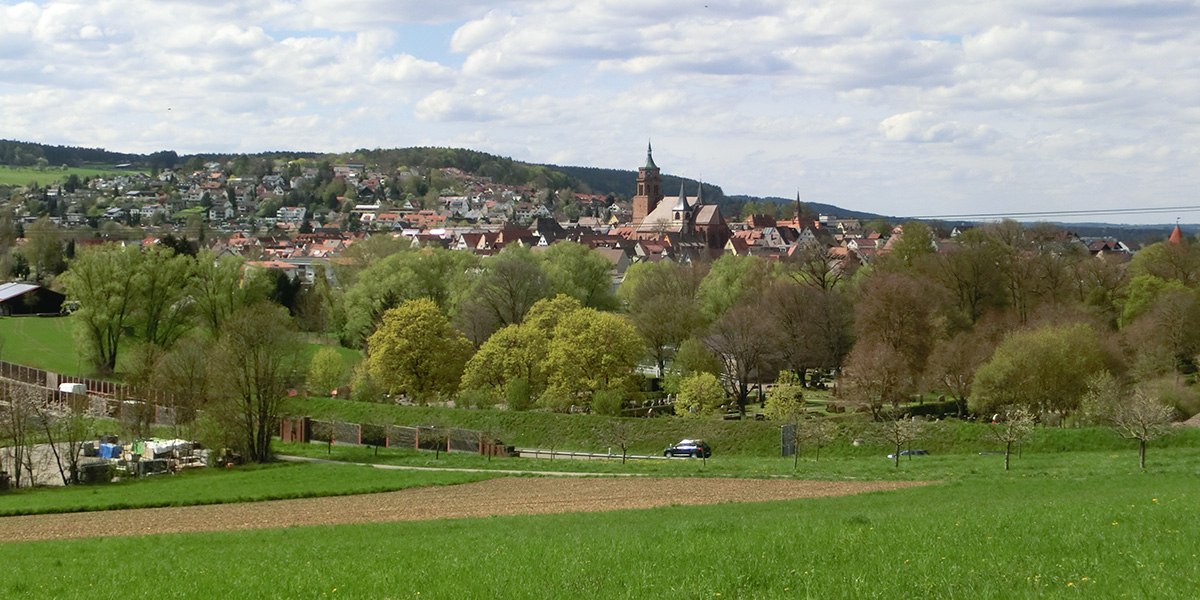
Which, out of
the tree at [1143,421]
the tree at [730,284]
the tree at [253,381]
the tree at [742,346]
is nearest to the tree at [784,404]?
the tree at [742,346]

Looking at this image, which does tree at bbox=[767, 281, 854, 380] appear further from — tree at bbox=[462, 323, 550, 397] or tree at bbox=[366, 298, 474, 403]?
tree at bbox=[366, 298, 474, 403]

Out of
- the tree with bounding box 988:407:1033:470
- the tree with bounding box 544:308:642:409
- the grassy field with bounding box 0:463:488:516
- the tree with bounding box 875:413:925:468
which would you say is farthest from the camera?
the tree with bounding box 544:308:642:409

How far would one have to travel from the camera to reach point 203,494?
33.8 metres

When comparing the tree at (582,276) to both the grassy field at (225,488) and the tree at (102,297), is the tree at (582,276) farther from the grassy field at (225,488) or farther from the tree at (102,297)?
the grassy field at (225,488)

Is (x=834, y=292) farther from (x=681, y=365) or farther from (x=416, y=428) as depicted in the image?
(x=416, y=428)

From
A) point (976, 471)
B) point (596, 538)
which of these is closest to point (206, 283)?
point (976, 471)

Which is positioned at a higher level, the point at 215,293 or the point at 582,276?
the point at 582,276

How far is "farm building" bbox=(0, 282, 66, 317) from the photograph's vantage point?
320 ft

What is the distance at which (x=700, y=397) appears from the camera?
54469 mm

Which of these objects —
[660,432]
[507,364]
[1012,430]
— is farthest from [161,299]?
[1012,430]

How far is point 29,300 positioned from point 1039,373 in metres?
80.6

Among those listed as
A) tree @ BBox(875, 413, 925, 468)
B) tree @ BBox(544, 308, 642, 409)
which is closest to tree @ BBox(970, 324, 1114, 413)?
tree @ BBox(875, 413, 925, 468)

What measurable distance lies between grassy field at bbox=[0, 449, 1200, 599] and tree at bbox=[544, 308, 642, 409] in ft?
113

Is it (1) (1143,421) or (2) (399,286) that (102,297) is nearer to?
(2) (399,286)
